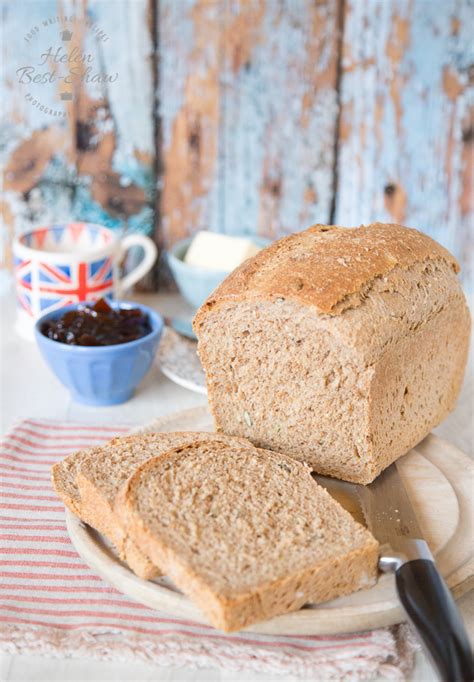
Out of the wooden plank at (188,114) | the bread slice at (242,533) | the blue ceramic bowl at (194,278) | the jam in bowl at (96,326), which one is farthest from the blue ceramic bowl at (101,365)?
the wooden plank at (188,114)

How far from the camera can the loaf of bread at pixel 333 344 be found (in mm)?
1865

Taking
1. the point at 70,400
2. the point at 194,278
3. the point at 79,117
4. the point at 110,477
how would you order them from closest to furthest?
the point at 110,477
the point at 70,400
the point at 194,278
the point at 79,117

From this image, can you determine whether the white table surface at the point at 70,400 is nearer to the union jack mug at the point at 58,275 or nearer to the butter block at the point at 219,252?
the union jack mug at the point at 58,275

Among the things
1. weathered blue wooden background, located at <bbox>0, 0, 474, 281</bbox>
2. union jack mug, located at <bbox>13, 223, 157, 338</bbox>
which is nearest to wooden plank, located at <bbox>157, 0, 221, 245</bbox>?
weathered blue wooden background, located at <bbox>0, 0, 474, 281</bbox>

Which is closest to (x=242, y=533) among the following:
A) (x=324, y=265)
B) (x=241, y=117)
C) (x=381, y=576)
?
(x=381, y=576)

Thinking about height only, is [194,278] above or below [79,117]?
below

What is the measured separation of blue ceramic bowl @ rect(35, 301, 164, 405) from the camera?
247 centimetres

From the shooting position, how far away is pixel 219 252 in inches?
123

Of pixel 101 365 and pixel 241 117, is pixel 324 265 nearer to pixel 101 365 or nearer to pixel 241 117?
pixel 101 365

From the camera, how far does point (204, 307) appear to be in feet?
6.54

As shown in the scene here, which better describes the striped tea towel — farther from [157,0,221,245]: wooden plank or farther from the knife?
[157,0,221,245]: wooden plank

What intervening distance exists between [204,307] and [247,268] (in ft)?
0.48

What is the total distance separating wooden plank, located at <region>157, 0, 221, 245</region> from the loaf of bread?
4.53 feet

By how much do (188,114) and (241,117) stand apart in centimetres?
22
